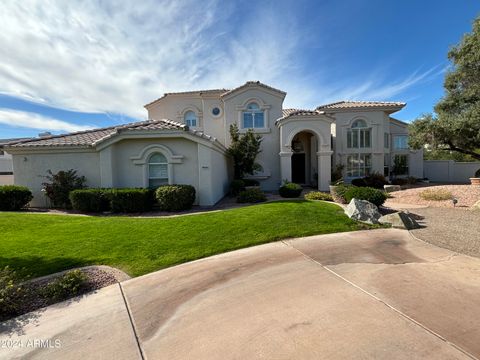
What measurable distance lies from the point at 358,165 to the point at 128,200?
18634 millimetres

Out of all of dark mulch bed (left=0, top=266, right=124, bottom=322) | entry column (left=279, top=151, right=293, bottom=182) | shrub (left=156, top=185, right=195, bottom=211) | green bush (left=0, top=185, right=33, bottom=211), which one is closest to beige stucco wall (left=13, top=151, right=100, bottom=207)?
green bush (left=0, top=185, right=33, bottom=211)

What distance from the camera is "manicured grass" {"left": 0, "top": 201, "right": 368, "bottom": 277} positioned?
549cm

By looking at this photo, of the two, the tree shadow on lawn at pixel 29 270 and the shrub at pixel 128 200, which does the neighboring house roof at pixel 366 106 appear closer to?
the shrub at pixel 128 200

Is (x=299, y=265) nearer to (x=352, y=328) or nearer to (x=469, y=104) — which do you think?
(x=352, y=328)

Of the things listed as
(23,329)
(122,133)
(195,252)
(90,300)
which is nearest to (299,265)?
(195,252)

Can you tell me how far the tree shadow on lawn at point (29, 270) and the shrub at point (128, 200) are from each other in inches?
210

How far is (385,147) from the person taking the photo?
2127 centimetres

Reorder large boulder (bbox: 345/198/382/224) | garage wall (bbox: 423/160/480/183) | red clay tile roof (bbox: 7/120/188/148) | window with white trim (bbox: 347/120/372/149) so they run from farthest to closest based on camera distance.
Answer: garage wall (bbox: 423/160/480/183) < window with white trim (bbox: 347/120/372/149) < red clay tile roof (bbox: 7/120/188/148) < large boulder (bbox: 345/198/382/224)

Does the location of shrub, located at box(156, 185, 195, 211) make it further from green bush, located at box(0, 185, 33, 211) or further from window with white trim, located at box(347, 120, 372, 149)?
window with white trim, located at box(347, 120, 372, 149)

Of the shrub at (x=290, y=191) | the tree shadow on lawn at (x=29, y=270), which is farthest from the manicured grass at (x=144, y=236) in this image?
the shrub at (x=290, y=191)

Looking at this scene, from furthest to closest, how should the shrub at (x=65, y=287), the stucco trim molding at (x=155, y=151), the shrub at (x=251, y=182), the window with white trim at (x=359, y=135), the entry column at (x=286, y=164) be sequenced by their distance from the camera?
the window with white trim at (x=359, y=135)
the shrub at (x=251, y=182)
the entry column at (x=286, y=164)
the stucco trim molding at (x=155, y=151)
the shrub at (x=65, y=287)

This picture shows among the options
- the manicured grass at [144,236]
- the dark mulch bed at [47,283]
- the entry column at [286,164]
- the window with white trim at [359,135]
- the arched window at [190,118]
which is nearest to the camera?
the dark mulch bed at [47,283]

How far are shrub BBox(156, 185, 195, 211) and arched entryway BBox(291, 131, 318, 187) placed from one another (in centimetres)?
1223

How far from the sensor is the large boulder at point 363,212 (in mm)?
8414
